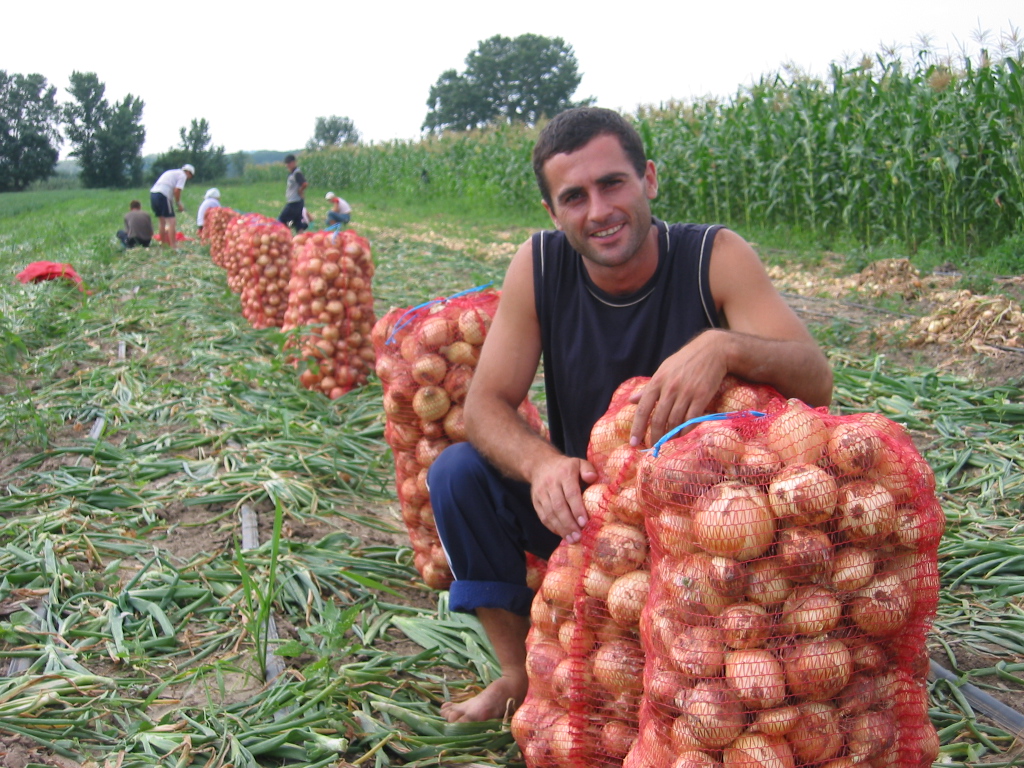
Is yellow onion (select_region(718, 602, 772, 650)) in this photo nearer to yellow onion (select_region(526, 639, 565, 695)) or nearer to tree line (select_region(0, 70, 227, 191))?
yellow onion (select_region(526, 639, 565, 695))

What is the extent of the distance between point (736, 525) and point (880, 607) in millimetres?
249

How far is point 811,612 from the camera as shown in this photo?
4.02 feet

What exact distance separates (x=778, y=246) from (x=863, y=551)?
8936mm

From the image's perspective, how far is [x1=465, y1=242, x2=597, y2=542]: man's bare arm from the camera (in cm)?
195

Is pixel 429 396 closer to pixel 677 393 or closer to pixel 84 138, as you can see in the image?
pixel 677 393

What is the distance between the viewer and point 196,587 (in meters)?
2.66

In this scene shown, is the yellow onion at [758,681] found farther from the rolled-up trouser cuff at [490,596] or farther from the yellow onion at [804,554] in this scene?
the rolled-up trouser cuff at [490,596]

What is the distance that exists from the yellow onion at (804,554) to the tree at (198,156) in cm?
5482

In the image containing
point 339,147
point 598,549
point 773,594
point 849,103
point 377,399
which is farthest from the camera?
point 339,147

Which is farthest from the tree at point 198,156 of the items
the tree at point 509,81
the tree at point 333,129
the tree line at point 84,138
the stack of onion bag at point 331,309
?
the stack of onion bag at point 331,309

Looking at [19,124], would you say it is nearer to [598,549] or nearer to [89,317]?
[89,317]

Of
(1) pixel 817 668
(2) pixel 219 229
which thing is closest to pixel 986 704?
(1) pixel 817 668

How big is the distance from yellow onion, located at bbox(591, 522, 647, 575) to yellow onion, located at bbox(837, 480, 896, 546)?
37 cm

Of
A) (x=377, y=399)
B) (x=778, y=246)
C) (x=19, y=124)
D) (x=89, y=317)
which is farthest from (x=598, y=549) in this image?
(x=19, y=124)
